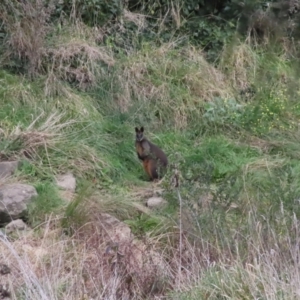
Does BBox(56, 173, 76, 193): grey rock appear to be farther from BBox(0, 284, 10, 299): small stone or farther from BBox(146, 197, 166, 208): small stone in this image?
BBox(0, 284, 10, 299): small stone

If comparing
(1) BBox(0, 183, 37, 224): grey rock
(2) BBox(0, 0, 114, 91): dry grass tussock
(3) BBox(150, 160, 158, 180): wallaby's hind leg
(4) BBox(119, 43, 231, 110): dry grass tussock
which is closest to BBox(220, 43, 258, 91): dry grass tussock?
(4) BBox(119, 43, 231, 110): dry grass tussock

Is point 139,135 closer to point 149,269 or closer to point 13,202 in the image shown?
point 13,202

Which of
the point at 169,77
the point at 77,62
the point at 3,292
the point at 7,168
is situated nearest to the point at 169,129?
the point at 169,77

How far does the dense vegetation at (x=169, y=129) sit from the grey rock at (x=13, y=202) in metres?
0.11

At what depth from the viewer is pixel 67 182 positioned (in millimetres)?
7141

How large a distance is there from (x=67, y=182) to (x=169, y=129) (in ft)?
7.24

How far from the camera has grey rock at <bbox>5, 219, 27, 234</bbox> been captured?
6.02m

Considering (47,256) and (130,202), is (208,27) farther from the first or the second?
(47,256)

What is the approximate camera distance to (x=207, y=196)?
5656mm

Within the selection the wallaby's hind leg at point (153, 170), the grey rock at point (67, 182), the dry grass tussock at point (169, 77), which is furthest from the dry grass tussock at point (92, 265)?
the dry grass tussock at point (169, 77)

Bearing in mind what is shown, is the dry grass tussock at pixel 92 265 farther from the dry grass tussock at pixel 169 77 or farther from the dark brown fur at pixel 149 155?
the dry grass tussock at pixel 169 77

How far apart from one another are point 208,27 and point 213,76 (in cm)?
→ 114

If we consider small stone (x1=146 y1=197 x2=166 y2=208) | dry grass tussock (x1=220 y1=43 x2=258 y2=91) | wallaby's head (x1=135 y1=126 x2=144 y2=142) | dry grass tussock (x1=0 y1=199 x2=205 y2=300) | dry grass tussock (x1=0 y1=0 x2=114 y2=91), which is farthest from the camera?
dry grass tussock (x1=220 y1=43 x2=258 y2=91)

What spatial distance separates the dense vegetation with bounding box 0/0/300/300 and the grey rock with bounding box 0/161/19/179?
0.11 m
